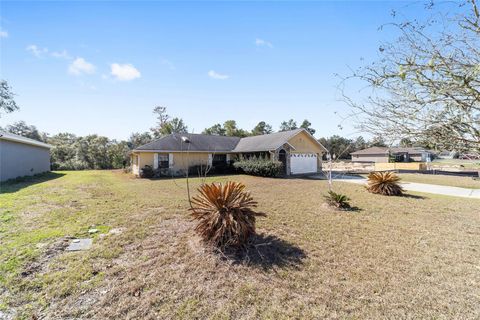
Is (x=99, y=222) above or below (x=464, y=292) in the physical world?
above

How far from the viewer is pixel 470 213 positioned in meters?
8.29

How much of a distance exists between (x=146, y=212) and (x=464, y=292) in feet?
26.0

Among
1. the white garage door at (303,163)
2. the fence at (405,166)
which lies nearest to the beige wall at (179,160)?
the white garage door at (303,163)

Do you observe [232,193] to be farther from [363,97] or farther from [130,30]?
[130,30]

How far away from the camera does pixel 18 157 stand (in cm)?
1642

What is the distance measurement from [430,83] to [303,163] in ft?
69.3

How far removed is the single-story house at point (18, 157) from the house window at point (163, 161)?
9.68 meters

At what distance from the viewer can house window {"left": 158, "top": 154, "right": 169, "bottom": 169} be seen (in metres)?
20.3

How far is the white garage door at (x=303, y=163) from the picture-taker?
21.6m

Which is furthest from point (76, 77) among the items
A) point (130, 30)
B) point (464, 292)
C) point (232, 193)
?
point (464, 292)

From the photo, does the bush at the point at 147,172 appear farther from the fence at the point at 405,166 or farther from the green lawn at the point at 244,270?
the fence at the point at 405,166

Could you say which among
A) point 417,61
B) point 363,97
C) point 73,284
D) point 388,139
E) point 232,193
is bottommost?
point 73,284

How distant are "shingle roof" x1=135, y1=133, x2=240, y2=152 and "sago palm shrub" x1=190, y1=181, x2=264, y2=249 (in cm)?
1311

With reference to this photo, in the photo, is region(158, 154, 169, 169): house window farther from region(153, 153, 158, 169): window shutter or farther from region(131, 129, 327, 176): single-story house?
region(153, 153, 158, 169): window shutter
